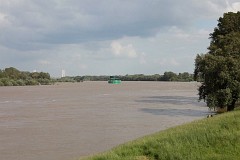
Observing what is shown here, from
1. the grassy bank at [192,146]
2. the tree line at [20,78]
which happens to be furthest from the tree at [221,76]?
the tree line at [20,78]

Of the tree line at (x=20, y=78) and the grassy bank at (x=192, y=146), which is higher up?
the tree line at (x=20, y=78)

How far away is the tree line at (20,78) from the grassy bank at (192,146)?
14434cm

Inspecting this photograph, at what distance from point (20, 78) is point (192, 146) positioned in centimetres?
16397

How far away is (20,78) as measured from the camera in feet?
566

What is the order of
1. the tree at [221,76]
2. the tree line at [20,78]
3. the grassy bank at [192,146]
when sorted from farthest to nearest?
Result: the tree line at [20,78] < the tree at [221,76] < the grassy bank at [192,146]

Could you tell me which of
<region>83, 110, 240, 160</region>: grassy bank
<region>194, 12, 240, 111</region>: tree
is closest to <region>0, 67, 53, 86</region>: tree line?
<region>194, 12, 240, 111</region>: tree

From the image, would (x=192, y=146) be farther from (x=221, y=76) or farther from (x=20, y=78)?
(x=20, y=78)

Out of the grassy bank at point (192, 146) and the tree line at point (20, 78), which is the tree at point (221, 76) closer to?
the grassy bank at point (192, 146)

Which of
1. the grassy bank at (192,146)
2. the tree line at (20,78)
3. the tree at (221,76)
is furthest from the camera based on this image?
the tree line at (20,78)

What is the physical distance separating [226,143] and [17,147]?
14326mm

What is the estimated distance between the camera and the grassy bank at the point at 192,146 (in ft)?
46.4

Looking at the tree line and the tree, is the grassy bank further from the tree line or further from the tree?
the tree line

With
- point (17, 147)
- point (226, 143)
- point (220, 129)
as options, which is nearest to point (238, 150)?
point (226, 143)

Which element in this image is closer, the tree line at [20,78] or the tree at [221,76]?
the tree at [221,76]
